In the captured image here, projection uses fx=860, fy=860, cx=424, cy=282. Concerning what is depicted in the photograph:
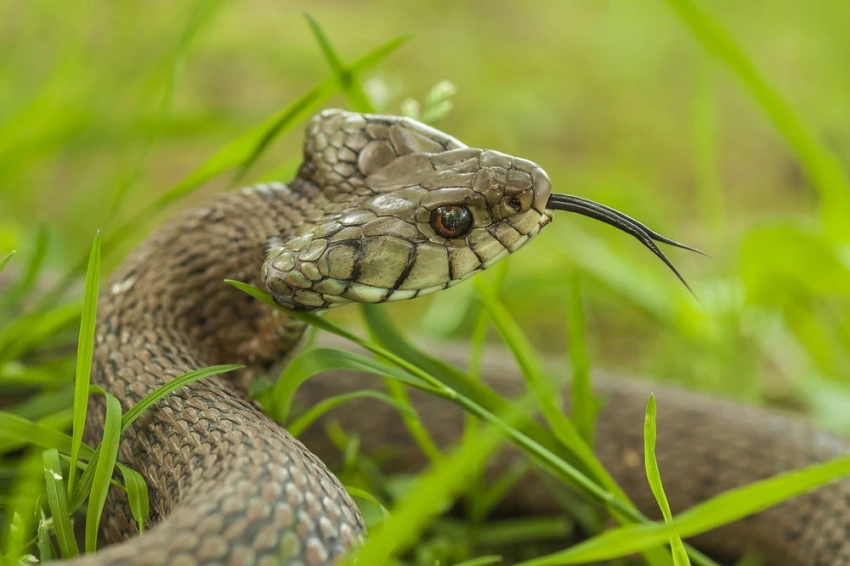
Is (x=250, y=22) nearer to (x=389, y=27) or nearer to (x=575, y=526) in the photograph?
(x=389, y=27)

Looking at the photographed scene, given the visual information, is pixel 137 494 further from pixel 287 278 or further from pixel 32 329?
Result: pixel 32 329

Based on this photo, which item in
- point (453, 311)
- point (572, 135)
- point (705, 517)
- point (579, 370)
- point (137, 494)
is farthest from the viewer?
point (572, 135)

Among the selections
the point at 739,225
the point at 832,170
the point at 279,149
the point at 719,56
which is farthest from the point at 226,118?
the point at 739,225

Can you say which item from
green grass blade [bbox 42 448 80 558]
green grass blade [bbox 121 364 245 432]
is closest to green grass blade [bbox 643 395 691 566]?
green grass blade [bbox 121 364 245 432]

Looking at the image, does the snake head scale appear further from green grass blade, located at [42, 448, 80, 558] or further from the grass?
green grass blade, located at [42, 448, 80, 558]

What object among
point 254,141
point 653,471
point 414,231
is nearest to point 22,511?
point 414,231

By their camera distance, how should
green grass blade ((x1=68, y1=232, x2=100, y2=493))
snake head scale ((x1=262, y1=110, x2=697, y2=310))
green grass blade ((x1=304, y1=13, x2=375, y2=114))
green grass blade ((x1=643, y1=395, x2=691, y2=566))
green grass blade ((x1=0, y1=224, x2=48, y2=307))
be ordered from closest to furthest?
green grass blade ((x1=643, y1=395, x2=691, y2=566)) < green grass blade ((x1=68, y1=232, x2=100, y2=493)) < snake head scale ((x1=262, y1=110, x2=697, y2=310)) < green grass blade ((x1=304, y1=13, x2=375, y2=114)) < green grass blade ((x1=0, y1=224, x2=48, y2=307))
